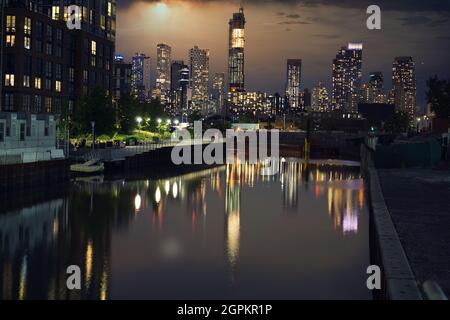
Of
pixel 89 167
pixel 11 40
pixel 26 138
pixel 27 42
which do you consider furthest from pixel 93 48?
pixel 26 138

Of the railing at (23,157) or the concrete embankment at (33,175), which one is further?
the railing at (23,157)

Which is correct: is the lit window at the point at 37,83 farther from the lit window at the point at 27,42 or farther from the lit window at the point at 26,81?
the lit window at the point at 27,42

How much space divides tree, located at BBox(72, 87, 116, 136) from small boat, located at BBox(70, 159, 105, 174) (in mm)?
19519

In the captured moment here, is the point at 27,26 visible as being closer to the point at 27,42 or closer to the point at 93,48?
the point at 27,42

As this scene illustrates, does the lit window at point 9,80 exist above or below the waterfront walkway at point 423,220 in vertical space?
above

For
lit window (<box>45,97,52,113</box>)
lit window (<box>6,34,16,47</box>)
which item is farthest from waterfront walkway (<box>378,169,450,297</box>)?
lit window (<box>45,97,52,113</box>)

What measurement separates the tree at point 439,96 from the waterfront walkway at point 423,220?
71835 mm

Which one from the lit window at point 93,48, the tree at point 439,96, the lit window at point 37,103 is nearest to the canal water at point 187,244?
the lit window at point 37,103

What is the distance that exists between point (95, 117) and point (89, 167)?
22.3 meters

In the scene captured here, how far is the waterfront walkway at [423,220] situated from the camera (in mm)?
19547

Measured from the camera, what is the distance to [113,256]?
111 ft

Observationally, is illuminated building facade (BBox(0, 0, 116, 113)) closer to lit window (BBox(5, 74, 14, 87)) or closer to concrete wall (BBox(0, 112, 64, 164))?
lit window (BBox(5, 74, 14, 87))

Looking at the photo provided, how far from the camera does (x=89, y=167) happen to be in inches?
2982
